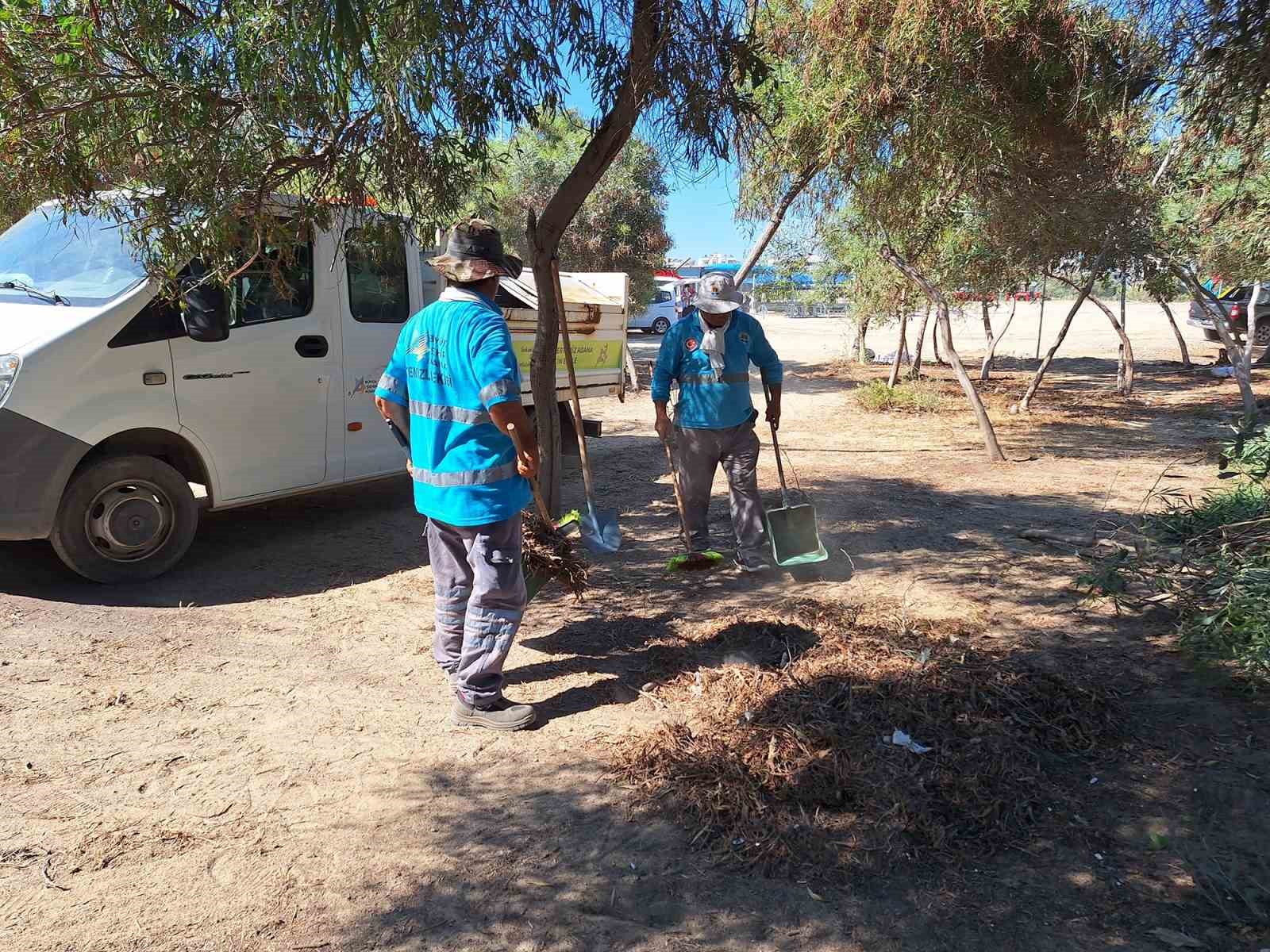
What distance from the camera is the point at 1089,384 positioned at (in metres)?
17.3

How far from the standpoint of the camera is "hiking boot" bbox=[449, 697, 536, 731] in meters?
3.64

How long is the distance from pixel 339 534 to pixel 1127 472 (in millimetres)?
7264

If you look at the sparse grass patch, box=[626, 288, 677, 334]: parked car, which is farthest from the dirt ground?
box=[626, 288, 677, 334]: parked car

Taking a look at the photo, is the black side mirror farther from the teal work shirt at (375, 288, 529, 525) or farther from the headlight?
the teal work shirt at (375, 288, 529, 525)

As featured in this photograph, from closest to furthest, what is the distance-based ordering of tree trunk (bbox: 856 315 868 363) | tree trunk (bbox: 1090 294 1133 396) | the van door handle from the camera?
the van door handle, tree trunk (bbox: 1090 294 1133 396), tree trunk (bbox: 856 315 868 363)

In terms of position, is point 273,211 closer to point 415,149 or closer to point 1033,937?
point 415,149

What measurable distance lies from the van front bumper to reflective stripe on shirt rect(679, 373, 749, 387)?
3278mm

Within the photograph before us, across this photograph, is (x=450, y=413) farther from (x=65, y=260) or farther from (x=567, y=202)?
(x=65, y=260)

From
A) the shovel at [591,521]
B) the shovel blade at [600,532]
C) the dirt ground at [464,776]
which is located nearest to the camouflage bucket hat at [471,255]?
the shovel at [591,521]

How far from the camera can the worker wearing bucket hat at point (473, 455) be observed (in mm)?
3393

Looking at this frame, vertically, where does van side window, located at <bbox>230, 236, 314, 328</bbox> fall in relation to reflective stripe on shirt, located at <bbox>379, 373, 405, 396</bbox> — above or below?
above

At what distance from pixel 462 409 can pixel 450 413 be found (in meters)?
0.06

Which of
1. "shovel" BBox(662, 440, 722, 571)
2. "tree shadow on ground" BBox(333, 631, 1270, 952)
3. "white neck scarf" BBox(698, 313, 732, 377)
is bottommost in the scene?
"tree shadow on ground" BBox(333, 631, 1270, 952)

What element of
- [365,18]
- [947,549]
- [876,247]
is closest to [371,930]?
[365,18]
